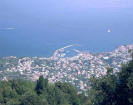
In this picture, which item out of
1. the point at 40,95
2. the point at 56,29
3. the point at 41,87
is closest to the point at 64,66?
the point at 41,87

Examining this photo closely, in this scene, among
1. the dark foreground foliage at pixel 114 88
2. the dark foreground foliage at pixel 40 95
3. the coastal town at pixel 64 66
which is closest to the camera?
the dark foreground foliage at pixel 114 88

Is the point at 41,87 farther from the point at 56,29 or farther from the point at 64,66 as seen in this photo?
the point at 56,29

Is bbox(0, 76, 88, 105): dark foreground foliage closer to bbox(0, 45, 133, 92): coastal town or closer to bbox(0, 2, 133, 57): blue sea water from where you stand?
bbox(0, 45, 133, 92): coastal town

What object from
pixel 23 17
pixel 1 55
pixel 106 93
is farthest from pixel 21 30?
pixel 106 93

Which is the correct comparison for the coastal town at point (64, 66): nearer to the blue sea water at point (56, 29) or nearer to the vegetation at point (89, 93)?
the blue sea water at point (56, 29)

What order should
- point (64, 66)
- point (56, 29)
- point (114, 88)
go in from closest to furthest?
point (114, 88)
point (64, 66)
point (56, 29)

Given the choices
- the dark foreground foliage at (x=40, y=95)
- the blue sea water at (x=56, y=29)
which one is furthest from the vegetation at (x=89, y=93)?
the blue sea water at (x=56, y=29)
